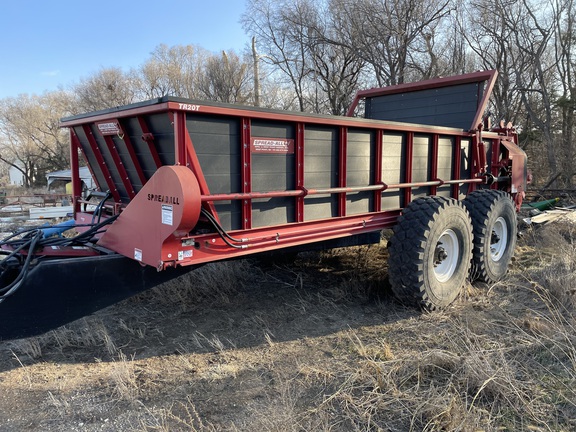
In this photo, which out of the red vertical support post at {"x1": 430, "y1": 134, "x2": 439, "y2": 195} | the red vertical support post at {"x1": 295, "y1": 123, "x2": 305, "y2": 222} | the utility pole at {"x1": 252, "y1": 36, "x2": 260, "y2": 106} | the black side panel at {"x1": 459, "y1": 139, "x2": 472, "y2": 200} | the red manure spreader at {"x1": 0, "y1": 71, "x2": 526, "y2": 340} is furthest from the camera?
the utility pole at {"x1": 252, "y1": 36, "x2": 260, "y2": 106}

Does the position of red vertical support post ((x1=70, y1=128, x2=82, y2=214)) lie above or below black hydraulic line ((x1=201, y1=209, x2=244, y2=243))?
above

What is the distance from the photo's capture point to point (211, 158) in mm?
3254

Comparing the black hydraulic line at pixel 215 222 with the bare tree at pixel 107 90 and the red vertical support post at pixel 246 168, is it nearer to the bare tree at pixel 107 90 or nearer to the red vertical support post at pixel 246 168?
the red vertical support post at pixel 246 168

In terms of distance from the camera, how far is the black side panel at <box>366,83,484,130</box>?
6270 millimetres

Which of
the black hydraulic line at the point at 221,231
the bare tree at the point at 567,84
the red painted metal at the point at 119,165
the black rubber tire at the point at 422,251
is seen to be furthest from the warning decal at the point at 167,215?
the bare tree at the point at 567,84

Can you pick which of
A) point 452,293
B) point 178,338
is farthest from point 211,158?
point 452,293

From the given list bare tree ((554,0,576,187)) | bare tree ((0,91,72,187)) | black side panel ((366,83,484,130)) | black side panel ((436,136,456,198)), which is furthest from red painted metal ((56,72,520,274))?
bare tree ((0,91,72,187))

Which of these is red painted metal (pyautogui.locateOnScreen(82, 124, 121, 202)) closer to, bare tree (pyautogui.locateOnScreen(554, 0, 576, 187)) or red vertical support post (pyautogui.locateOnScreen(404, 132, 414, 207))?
red vertical support post (pyautogui.locateOnScreen(404, 132, 414, 207))

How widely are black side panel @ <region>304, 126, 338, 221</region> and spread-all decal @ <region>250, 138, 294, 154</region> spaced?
0.64 ft

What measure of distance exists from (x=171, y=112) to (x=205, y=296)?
267 cm

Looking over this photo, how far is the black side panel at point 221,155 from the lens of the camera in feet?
10.4

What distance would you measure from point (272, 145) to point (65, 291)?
6.13 ft

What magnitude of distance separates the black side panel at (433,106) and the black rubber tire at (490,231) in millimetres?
1261

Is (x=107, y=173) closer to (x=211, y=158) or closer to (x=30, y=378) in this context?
(x=211, y=158)
